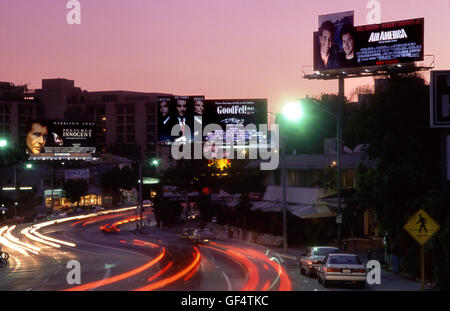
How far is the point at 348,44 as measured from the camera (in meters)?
65.1

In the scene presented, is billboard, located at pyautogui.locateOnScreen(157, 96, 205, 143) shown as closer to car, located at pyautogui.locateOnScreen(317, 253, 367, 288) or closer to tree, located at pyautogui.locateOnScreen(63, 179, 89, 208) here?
car, located at pyautogui.locateOnScreen(317, 253, 367, 288)

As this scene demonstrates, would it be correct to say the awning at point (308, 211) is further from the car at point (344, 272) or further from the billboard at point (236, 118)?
the car at point (344, 272)

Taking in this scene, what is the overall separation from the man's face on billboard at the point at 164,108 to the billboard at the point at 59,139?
113ft

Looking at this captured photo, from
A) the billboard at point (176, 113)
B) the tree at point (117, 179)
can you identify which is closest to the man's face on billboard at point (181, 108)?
the billboard at point (176, 113)

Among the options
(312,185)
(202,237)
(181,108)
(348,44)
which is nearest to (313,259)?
(312,185)

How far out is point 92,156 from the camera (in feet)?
337

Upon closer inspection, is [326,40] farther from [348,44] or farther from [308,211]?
[308,211]

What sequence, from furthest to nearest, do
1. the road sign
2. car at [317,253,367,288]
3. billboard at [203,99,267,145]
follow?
billboard at [203,99,267,145]
the road sign
car at [317,253,367,288]

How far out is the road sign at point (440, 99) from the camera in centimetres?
2925

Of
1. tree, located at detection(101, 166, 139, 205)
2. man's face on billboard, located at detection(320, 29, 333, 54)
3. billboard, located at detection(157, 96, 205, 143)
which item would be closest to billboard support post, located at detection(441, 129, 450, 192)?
man's face on billboard, located at detection(320, 29, 333, 54)

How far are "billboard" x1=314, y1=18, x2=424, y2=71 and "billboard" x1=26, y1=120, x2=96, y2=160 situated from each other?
4579cm

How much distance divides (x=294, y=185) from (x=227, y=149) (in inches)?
379

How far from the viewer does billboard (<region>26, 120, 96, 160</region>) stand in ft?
324
